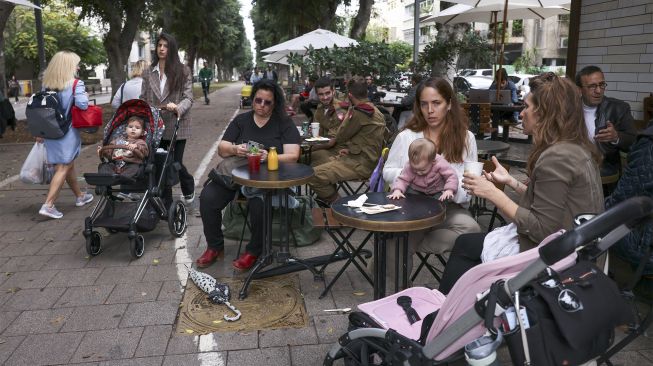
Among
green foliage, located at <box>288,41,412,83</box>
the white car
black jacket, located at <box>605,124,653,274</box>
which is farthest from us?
the white car

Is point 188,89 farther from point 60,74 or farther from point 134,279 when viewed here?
point 134,279

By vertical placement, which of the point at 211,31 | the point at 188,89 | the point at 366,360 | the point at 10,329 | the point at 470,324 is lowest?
the point at 10,329

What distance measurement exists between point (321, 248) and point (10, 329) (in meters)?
2.63

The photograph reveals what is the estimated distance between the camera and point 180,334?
3510 millimetres

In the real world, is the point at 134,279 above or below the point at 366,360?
below

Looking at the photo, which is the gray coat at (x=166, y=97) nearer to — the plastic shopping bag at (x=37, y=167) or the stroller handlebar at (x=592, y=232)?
the plastic shopping bag at (x=37, y=167)

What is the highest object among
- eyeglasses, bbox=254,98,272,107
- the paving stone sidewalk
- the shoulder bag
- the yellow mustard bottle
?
eyeglasses, bbox=254,98,272,107

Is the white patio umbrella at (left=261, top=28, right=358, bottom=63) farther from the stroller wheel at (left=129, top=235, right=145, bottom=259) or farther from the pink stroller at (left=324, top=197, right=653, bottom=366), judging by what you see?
the pink stroller at (left=324, top=197, right=653, bottom=366)

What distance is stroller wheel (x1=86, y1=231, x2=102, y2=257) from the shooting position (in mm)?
4824

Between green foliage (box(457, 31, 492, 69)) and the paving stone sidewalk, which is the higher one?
green foliage (box(457, 31, 492, 69))

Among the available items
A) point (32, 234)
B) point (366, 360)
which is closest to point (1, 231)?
point (32, 234)

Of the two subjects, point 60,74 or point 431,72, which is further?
point 431,72

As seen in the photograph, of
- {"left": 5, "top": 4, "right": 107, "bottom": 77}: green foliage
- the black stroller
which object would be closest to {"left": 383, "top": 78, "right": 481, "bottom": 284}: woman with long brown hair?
the black stroller

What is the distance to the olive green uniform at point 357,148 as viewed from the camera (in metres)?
5.54
